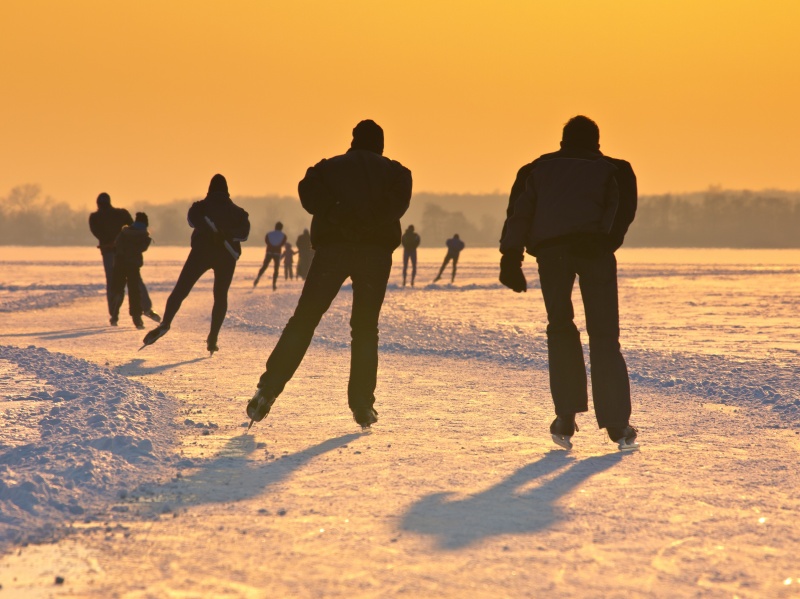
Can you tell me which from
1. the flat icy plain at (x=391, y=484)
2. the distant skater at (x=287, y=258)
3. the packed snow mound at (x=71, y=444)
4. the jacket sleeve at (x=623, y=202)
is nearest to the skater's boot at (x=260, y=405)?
the flat icy plain at (x=391, y=484)

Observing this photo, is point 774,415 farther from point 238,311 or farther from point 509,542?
point 238,311

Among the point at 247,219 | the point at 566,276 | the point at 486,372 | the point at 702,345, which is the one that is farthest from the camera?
the point at 702,345

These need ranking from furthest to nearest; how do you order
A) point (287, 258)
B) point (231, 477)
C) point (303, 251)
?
point (287, 258)
point (303, 251)
point (231, 477)

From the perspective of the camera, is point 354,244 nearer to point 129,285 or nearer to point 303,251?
point 129,285

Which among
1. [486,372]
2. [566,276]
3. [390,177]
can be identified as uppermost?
[390,177]

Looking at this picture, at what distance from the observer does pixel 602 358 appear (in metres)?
5.84

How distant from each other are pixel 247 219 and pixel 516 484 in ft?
21.0

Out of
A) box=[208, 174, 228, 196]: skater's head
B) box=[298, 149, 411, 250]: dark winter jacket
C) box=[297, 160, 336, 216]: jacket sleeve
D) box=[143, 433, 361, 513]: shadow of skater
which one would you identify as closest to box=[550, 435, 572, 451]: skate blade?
box=[143, 433, 361, 513]: shadow of skater

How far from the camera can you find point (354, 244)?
6141mm

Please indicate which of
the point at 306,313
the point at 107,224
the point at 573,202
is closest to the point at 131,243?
the point at 107,224

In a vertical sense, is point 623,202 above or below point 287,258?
above

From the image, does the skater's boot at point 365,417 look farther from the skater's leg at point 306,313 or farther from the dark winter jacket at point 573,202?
the dark winter jacket at point 573,202

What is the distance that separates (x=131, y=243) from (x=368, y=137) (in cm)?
891

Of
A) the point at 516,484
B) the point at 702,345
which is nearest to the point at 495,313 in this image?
the point at 702,345
